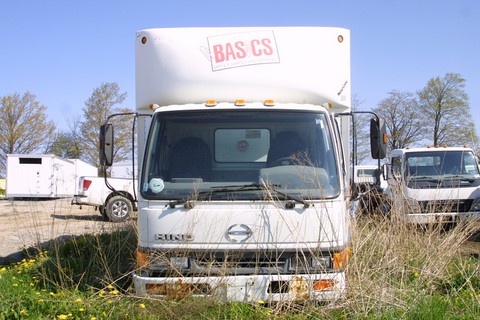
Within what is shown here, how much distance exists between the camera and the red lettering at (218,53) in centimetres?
594

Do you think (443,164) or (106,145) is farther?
(443,164)

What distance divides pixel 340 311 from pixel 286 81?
2465 millimetres

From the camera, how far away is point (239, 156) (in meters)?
5.63

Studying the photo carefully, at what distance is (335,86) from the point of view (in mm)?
5957

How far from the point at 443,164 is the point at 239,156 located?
7735 mm

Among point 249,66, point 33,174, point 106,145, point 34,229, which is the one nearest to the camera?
point 106,145

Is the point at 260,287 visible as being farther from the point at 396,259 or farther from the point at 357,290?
the point at 396,259

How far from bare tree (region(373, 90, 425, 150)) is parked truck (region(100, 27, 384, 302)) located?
26.7m

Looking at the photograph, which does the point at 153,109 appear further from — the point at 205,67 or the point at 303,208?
the point at 303,208

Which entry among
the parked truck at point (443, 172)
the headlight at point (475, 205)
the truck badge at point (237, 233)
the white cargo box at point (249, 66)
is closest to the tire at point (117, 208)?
the parked truck at point (443, 172)

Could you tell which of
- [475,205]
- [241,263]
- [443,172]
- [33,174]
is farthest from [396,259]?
[33,174]

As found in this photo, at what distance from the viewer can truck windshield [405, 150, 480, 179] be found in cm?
1185

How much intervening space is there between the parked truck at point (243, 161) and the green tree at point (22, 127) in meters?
37.0

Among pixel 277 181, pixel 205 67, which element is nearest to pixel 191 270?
pixel 277 181
